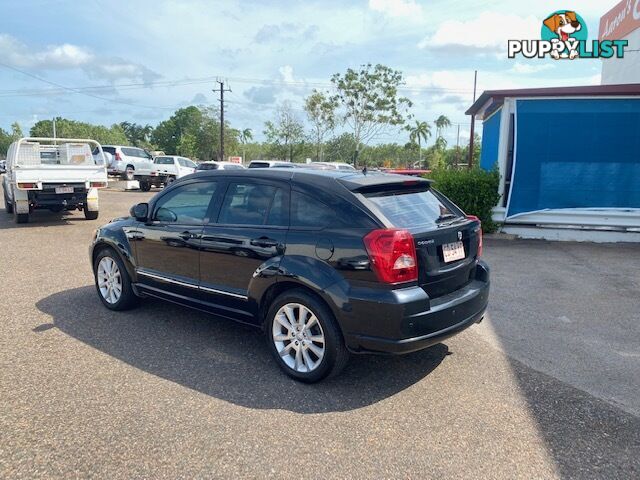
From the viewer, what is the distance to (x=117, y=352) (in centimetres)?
425

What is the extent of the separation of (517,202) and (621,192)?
2074 mm

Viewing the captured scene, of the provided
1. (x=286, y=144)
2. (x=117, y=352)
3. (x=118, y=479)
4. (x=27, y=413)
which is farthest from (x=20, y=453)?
(x=286, y=144)

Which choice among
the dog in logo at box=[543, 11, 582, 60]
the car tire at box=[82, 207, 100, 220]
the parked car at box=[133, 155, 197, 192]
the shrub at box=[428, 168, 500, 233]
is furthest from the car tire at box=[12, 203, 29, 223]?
the dog in logo at box=[543, 11, 582, 60]

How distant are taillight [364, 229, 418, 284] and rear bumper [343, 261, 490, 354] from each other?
12 cm

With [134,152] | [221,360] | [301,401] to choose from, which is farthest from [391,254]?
[134,152]

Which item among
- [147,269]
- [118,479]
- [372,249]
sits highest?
[372,249]

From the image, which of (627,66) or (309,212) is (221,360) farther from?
(627,66)

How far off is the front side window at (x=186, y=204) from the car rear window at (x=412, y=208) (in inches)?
65.1

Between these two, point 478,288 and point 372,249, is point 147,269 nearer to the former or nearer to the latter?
point 372,249

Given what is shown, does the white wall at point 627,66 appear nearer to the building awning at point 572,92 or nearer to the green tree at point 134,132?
the building awning at point 572,92

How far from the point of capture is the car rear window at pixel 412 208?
3660 mm

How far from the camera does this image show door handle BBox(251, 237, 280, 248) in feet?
12.7

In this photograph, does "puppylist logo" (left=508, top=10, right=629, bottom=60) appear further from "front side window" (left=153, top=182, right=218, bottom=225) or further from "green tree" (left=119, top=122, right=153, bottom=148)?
"green tree" (left=119, top=122, right=153, bottom=148)

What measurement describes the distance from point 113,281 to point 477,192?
25.5ft
